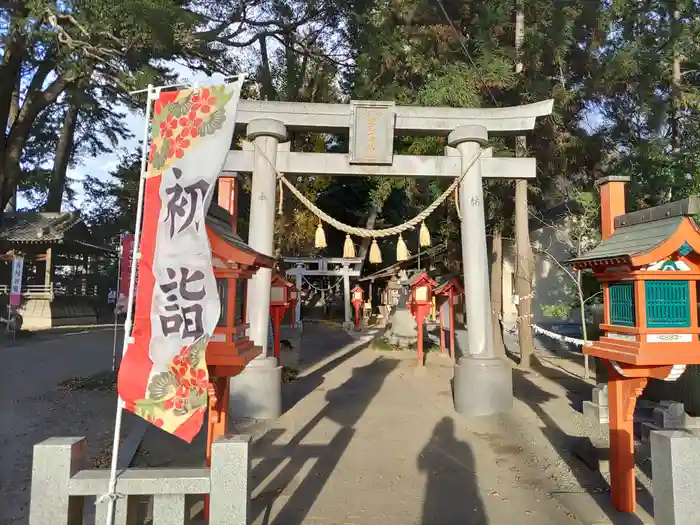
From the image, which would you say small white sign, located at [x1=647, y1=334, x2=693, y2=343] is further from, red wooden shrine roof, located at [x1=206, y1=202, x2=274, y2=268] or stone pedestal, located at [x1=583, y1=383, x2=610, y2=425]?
red wooden shrine roof, located at [x1=206, y1=202, x2=274, y2=268]

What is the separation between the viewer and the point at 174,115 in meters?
3.43

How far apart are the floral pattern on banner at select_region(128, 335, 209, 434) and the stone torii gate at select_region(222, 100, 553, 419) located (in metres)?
5.28

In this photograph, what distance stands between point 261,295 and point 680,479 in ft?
21.8

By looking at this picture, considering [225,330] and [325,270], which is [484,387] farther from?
[325,270]

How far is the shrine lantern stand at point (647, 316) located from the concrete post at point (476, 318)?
3459 mm

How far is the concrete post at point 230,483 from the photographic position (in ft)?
9.69

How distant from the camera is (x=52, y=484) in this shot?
9.70ft

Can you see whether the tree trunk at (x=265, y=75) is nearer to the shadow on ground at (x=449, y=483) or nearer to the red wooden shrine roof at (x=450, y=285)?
the red wooden shrine roof at (x=450, y=285)

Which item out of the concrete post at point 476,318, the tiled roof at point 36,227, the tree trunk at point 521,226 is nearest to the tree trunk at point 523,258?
the tree trunk at point 521,226

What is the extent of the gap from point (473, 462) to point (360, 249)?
22622 millimetres

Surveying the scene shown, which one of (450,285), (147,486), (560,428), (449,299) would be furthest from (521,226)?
(147,486)

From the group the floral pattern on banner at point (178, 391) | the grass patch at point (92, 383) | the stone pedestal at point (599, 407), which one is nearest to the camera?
the floral pattern on banner at point (178, 391)

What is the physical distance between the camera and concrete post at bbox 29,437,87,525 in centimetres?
294

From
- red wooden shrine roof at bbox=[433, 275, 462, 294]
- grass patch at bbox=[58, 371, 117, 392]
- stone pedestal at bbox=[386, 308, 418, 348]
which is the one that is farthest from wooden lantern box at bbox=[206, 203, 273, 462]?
stone pedestal at bbox=[386, 308, 418, 348]
